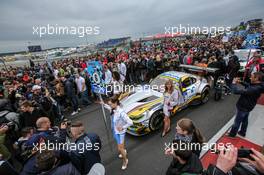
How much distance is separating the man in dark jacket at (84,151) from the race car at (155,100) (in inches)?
83.1

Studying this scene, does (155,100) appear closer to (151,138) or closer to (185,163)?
(151,138)

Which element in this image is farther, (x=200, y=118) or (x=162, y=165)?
(x=200, y=118)

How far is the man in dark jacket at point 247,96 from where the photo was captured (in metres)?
3.54

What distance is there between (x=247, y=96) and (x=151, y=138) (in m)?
2.77

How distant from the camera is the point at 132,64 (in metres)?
10.4

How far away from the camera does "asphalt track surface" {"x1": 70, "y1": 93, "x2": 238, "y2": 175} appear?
12.4 ft

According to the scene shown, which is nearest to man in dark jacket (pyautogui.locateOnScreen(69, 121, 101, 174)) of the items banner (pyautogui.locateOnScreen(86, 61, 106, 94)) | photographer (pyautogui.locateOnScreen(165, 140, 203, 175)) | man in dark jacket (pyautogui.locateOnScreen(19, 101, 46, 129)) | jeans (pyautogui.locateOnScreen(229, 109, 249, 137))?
photographer (pyautogui.locateOnScreen(165, 140, 203, 175))

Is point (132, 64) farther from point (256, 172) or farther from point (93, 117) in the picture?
point (256, 172)

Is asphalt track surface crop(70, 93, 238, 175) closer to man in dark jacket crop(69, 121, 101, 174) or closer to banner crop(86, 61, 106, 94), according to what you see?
banner crop(86, 61, 106, 94)

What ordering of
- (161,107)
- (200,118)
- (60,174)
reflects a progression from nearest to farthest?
(60,174)
(161,107)
(200,118)

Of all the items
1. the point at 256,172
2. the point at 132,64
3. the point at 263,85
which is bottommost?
the point at 256,172

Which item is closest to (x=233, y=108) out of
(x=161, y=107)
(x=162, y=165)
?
(x=161, y=107)

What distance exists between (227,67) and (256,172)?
24.9 ft

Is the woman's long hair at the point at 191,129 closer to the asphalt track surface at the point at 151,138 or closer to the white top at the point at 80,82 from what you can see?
the asphalt track surface at the point at 151,138
